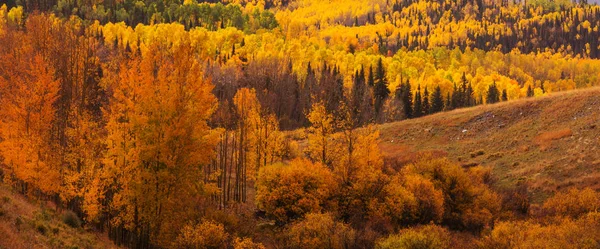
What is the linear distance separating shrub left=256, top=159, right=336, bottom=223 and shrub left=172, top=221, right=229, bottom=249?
9.86m

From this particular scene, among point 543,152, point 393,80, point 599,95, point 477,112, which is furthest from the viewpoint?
point 393,80

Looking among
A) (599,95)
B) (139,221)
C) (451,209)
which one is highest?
(599,95)

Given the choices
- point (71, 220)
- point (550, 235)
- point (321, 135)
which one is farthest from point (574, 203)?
point (71, 220)

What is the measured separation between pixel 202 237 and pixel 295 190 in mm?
11698

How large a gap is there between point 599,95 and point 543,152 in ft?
51.8

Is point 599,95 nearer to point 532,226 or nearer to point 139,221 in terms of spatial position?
point 532,226

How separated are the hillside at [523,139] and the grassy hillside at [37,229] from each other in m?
35.1

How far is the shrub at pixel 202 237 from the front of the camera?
3080 centimetres

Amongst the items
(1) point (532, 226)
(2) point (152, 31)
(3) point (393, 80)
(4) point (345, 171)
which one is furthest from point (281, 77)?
(1) point (532, 226)

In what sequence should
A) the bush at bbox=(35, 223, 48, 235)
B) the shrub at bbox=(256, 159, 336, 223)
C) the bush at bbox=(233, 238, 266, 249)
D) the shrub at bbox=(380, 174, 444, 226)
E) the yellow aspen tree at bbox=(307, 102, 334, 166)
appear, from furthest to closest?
the yellow aspen tree at bbox=(307, 102, 334, 166) < the shrub at bbox=(380, 174, 444, 226) < the shrub at bbox=(256, 159, 336, 223) < the bush at bbox=(233, 238, 266, 249) < the bush at bbox=(35, 223, 48, 235)

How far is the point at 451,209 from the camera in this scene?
45281 millimetres

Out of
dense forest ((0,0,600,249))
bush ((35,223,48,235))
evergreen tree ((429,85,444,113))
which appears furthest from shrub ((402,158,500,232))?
evergreen tree ((429,85,444,113))

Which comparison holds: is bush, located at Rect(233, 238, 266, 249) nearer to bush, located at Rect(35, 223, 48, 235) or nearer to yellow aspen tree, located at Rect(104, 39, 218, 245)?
yellow aspen tree, located at Rect(104, 39, 218, 245)

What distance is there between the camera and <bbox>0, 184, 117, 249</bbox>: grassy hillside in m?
21.8
